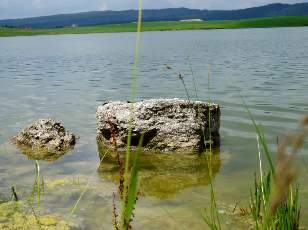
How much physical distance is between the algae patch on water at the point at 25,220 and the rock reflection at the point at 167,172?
65.7 inches

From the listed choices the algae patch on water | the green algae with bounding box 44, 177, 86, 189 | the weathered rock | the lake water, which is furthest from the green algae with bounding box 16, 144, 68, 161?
the algae patch on water

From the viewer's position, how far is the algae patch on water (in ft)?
19.8

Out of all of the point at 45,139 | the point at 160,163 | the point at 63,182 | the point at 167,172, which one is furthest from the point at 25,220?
the point at 45,139

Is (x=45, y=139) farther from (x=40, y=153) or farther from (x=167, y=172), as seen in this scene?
(x=167, y=172)

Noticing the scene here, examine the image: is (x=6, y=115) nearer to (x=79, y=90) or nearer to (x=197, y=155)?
(x=79, y=90)

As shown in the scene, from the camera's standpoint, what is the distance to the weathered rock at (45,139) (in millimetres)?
10594

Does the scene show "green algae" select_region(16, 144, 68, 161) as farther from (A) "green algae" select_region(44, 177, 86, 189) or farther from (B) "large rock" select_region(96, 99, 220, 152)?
(A) "green algae" select_region(44, 177, 86, 189)

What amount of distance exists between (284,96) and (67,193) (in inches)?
475

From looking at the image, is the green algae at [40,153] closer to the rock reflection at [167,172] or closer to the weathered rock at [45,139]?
the weathered rock at [45,139]

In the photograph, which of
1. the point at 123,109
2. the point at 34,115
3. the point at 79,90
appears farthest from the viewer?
the point at 79,90

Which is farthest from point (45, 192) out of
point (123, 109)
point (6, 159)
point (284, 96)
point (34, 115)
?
point (284, 96)

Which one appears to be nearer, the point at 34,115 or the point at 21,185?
the point at 21,185

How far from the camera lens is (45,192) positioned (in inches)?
297

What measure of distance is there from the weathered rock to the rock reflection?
1.05 m
